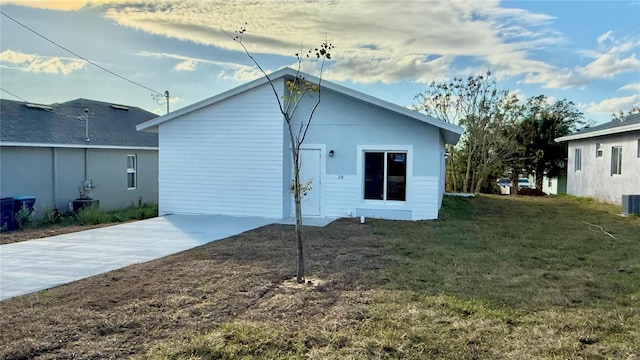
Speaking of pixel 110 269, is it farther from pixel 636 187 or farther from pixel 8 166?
pixel 636 187

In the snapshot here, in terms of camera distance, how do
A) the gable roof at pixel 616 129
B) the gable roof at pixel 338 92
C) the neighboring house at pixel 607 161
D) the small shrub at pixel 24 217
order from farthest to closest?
1. the neighboring house at pixel 607 161
2. the gable roof at pixel 616 129
3. the small shrub at pixel 24 217
4. the gable roof at pixel 338 92

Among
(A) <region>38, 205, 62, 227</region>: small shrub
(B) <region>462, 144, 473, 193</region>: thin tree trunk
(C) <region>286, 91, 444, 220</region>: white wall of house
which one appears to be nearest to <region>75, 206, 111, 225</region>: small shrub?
(A) <region>38, 205, 62, 227</region>: small shrub

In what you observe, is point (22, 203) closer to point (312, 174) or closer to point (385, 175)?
point (312, 174)

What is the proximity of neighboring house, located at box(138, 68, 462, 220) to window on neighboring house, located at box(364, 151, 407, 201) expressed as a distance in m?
0.03

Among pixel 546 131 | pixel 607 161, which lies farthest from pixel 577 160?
pixel 546 131

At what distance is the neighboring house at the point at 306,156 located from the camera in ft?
37.1

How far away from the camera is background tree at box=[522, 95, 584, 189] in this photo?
968 inches

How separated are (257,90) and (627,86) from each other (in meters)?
23.0

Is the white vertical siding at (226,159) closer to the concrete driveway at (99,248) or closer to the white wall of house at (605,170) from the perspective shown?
the concrete driveway at (99,248)

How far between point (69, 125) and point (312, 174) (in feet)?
34.7

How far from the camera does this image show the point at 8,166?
521 inches

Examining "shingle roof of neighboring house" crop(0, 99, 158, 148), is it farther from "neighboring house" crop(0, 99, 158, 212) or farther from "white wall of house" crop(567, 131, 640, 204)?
"white wall of house" crop(567, 131, 640, 204)

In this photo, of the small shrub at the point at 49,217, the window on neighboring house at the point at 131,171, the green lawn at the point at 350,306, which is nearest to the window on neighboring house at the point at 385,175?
the green lawn at the point at 350,306

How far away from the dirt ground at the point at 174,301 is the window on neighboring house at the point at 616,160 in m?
13.7
